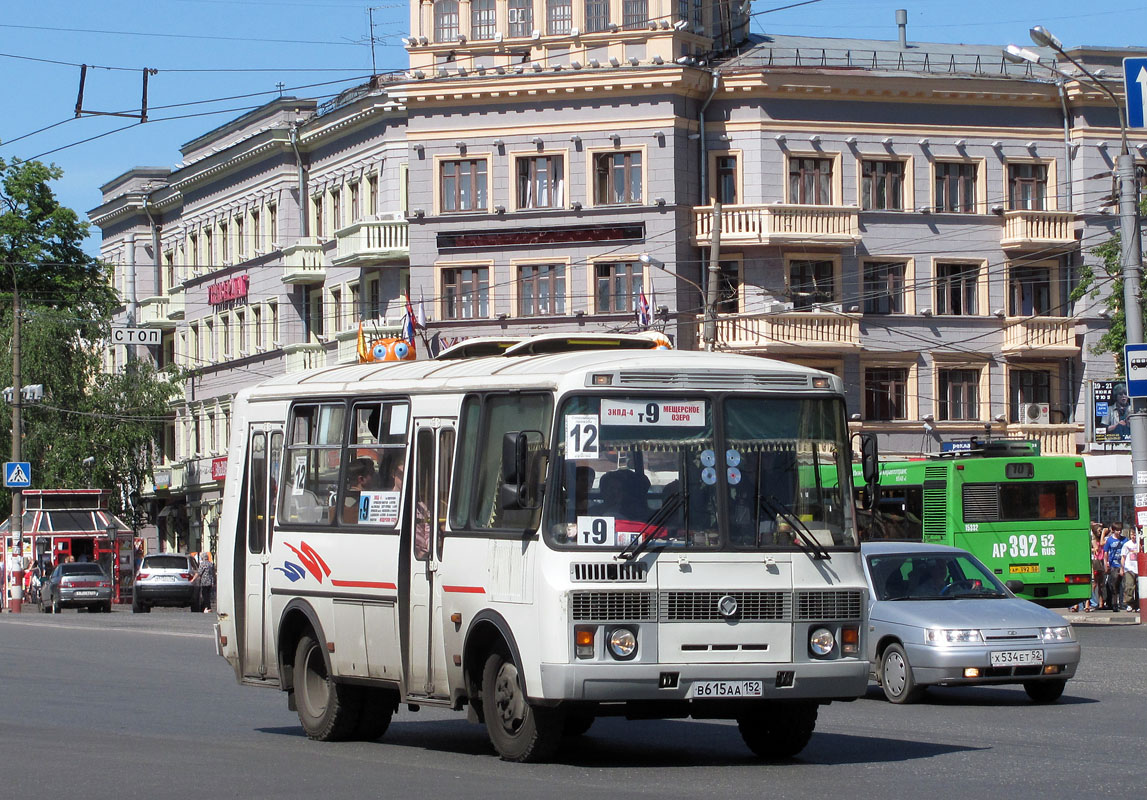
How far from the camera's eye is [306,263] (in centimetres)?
6266

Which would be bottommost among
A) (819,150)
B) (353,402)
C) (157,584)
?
(157,584)

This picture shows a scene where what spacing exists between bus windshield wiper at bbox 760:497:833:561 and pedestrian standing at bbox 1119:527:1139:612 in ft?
84.4

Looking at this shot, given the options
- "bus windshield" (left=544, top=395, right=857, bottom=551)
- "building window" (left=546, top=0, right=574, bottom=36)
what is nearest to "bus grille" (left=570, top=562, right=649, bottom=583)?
"bus windshield" (left=544, top=395, right=857, bottom=551)

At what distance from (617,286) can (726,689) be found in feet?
140

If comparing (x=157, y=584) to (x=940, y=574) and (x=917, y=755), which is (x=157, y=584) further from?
(x=917, y=755)

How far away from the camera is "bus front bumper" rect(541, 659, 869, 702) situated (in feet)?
39.9

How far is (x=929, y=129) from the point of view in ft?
184

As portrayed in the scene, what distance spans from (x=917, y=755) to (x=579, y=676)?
284 cm

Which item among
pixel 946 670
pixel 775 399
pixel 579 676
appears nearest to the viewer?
pixel 579 676

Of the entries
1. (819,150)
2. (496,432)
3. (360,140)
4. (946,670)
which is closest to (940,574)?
(946,670)

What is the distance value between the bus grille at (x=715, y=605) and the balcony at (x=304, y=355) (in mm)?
49317

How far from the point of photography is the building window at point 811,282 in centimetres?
5472

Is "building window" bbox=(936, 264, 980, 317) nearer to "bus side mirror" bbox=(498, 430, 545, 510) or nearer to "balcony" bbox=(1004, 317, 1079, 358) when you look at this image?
"balcony" bbox=(1004, 317, 1079, 358)

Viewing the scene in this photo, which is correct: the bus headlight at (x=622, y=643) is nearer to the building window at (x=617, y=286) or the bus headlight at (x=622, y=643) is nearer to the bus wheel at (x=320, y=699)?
the bus wheel at (x=320, y=699)
